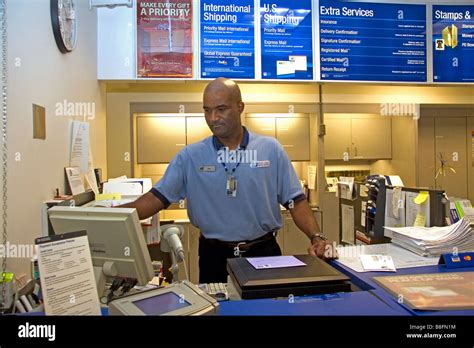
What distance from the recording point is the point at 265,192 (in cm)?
200

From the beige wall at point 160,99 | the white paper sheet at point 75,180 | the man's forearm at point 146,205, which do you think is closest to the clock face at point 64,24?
the white paper sheet at point 75,180

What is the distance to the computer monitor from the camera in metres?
1.15

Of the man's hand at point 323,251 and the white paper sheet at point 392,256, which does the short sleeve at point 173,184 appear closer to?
the man's hand at point 323,251

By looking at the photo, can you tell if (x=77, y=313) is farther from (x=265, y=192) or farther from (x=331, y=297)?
(x=265, y=192)

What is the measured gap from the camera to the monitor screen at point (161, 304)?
919 mm

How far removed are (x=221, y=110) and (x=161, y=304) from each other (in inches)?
48.3

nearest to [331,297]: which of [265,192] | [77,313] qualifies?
[77,313]

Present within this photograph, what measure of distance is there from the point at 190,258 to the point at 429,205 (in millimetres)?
2471

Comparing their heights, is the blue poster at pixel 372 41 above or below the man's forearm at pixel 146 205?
above

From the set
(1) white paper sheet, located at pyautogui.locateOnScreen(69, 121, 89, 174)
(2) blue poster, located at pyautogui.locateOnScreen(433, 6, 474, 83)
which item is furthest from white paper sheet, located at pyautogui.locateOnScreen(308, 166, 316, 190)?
(1) white paper sheet, located at pyautogui.locateOnScreen(69, 121, 89, 174)

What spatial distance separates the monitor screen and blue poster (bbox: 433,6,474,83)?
3.56 m

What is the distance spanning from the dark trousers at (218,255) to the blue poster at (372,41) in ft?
6.70

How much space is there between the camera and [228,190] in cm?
196

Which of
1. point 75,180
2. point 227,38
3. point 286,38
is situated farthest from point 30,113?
point 286,38
